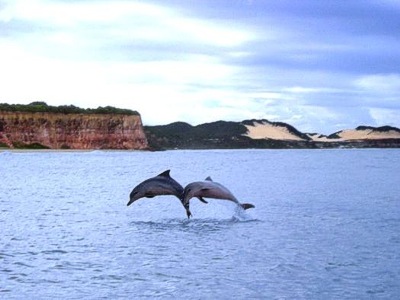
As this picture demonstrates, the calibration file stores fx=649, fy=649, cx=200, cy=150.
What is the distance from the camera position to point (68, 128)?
181125 millimetres

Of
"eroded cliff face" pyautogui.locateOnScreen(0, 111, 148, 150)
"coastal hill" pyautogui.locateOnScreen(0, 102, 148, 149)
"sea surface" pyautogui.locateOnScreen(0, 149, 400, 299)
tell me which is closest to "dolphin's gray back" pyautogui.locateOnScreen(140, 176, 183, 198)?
"sea surface" pyautogui.locateOnScreen(0, 149, 400, 299)

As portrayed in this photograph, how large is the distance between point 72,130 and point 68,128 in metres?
1.53

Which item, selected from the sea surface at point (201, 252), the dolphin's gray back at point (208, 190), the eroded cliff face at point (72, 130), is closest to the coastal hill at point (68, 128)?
the eroded cliff face at point (72, 130)

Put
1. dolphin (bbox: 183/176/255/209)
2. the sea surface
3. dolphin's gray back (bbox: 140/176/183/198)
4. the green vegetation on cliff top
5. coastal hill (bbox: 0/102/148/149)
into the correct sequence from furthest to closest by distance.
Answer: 1. the green vegetation on cliff top
2. coastal hill (bbox: 0/102/148/149)
3. dolphin's gray back (bbox: 140/176/183/198)
4. dolphin (bbox: 183/176/255/209)
5. the sea surface

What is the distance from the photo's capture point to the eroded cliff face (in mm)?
172125

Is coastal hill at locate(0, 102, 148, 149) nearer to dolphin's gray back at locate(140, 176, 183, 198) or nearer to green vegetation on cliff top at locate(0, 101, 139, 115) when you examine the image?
green vegetation on cliff top at locate(0, 101, 139, 115)

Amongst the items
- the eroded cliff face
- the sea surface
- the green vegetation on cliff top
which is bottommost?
the sea surface

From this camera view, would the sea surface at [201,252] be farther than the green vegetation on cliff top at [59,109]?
No

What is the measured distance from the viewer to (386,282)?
13.1 metres

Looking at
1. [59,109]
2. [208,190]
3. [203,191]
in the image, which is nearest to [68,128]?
[59,109]

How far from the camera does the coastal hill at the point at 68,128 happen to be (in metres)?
172

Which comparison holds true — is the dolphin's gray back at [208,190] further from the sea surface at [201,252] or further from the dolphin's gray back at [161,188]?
the sea surface at [201,252]

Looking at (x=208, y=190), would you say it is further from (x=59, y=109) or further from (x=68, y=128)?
(x=59, y=109)

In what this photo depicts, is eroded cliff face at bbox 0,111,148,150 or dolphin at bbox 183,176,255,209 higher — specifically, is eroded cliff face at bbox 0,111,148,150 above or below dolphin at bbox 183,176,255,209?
above
